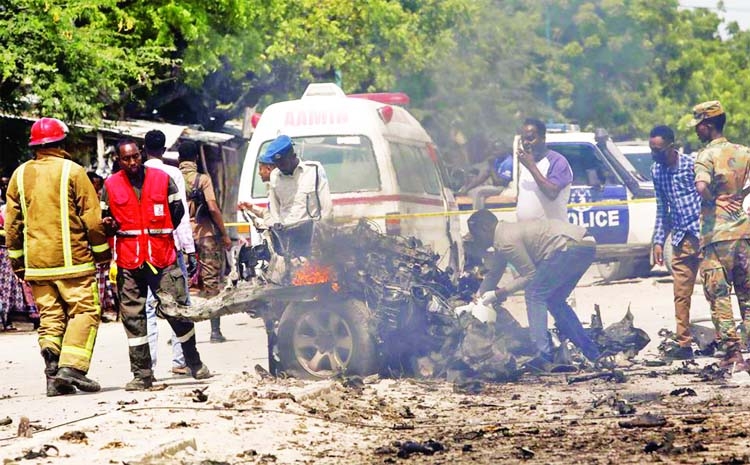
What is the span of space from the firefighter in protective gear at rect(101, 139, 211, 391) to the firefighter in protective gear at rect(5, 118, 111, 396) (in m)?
0.17

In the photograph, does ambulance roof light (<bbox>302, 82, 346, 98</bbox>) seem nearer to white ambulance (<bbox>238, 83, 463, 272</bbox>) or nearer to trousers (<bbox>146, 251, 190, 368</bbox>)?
white ambulance (<bbox>238, 83, 463, 272</bbox>)

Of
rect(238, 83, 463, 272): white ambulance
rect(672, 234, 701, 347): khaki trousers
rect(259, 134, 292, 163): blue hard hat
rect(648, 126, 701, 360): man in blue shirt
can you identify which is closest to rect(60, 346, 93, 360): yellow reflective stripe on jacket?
rect(259, 134, 292, 163): blue hard hat

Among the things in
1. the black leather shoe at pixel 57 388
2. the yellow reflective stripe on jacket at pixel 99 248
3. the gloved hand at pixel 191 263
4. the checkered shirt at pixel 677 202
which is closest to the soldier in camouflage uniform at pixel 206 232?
the gloved hand at pixel 191 263

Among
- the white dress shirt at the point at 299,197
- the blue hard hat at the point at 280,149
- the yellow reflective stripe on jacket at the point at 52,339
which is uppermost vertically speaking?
the blue hard hat at the point at 280,149

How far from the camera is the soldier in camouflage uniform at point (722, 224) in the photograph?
33.7 feet

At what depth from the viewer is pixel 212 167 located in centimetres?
2780

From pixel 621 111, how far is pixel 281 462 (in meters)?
Result: 32.2

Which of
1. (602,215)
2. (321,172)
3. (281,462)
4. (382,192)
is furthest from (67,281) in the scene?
(602,215)

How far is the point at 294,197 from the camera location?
10570 millimetres

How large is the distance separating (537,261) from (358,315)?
154 centimetres

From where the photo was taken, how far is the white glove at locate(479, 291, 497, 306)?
1039 centimetres

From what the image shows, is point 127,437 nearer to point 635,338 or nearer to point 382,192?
point 635,338

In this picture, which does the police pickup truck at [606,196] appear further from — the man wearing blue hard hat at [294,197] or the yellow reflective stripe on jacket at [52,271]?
the yellow reflective stripe on jacket at [52,271]

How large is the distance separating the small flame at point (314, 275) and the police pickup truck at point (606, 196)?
32.3 ft
